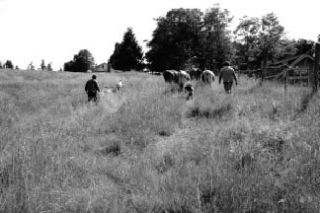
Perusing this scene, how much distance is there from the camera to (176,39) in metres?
47.4

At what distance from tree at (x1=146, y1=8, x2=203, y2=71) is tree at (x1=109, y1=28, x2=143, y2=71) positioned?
11.3 metres

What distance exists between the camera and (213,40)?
158 ft

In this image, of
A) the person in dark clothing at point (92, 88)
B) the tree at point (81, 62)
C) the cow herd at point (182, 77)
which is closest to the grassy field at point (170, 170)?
the person in dark clothing at point (92, 88)

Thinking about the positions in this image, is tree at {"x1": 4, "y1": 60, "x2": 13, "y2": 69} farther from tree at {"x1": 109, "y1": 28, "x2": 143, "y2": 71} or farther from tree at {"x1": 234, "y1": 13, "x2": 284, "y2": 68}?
tree at {"x1": 234, "y1": 13, "x2": 284, "y2": 68}

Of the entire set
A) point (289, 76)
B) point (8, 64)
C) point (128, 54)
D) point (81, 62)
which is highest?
point (8, 64)

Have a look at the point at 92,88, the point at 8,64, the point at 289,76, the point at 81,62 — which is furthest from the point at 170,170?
the point at 8,64

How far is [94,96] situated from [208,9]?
41340mm

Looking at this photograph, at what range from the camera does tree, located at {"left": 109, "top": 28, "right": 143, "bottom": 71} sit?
196 ft

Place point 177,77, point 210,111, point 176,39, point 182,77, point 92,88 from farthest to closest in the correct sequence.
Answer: point 176,39 → point 177,77 → point 182,77 → point 92,88 → point 210,111

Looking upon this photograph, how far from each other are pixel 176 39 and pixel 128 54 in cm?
1549

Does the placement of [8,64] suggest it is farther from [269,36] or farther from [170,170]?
[170,170]

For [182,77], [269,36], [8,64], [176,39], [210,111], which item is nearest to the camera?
[210,111]

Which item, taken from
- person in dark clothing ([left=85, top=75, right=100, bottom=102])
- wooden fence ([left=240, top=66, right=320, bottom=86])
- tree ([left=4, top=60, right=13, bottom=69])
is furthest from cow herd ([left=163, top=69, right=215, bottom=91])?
tree ([left=4, top=60, right=13, bottom=69])

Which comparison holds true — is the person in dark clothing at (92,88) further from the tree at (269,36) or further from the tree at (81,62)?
the tree at (81,62)
